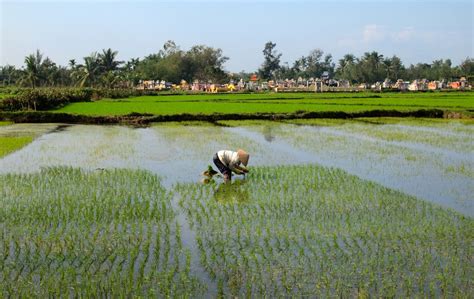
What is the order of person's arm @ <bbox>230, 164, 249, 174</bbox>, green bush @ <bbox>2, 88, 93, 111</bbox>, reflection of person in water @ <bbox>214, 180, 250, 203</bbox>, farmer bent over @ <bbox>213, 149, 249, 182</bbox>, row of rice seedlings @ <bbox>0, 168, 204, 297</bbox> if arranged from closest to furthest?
row of rice seedlings @ <bbox>0, 168, 204, 297</bbox>, reflection of person in water @ <bbox>214, 180, 250, 203</bbox>, farmer bent over @ <bbox>213, 149, 249, 182</bbox>, person's arm @ <bbox>230, 164, 249, 174</bbox>, green bush @ <bbox>2, 88, 93, 111</bbox>

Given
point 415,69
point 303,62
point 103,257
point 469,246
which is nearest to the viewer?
point 103,257

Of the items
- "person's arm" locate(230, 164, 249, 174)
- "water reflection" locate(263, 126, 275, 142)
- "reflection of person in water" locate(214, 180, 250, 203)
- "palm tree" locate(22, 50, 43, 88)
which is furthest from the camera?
"palm tree" locate(22, 50, 43, 88)

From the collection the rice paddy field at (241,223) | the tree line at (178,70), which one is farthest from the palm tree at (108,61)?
the rice paddy field at (241,223)

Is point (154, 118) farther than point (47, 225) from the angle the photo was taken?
Yes

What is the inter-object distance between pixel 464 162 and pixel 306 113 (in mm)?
11903

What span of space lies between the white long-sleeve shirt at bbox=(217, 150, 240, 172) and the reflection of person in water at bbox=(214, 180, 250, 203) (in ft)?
1.15

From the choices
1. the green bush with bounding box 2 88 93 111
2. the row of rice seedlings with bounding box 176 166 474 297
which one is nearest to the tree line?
the green bush with bounding box 2 88 93 111

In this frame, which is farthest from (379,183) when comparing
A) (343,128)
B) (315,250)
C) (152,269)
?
(343,128)

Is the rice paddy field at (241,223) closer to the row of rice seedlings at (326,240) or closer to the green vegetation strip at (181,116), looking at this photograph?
the row of rice seedlings at (326,240)

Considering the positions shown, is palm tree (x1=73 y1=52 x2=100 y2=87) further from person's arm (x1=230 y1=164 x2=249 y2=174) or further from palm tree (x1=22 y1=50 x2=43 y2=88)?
person's arm (x1=230 y1=164 x2=249 y2=174)

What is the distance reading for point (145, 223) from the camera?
6688 millimetres

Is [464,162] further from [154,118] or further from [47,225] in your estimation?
[154,118]

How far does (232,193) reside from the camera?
847cm

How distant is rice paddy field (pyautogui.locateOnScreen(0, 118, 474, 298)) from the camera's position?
468cm
